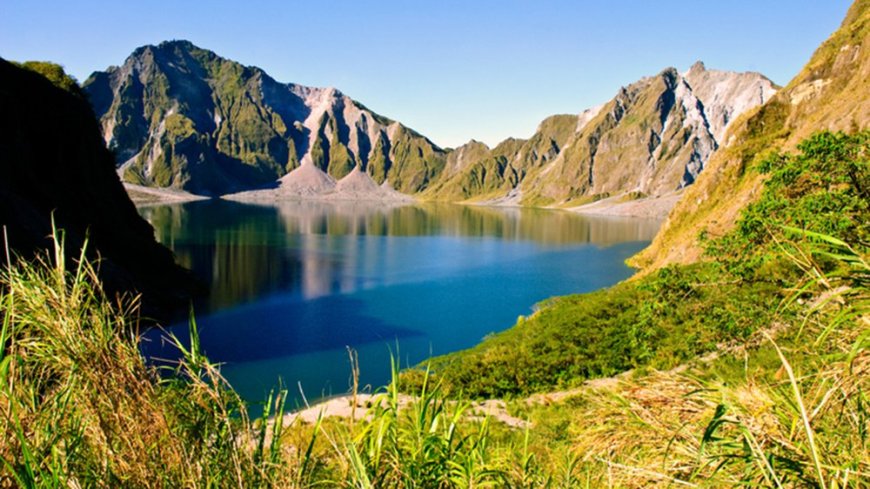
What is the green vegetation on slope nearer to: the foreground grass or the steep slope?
the foreground grass

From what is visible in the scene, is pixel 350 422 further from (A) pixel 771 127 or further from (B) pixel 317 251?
(B) pixel 317 251

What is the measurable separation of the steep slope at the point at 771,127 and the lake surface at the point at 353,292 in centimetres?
979

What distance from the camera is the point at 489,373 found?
24.2 metres

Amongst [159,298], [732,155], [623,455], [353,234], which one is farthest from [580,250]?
[623,455]

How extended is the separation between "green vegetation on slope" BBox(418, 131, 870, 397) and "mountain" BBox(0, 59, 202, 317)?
28.1 m

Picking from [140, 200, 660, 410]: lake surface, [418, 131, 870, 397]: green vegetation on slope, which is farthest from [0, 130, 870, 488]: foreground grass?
[140, 200, 660, 410]: lake surface

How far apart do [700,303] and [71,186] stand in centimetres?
5490

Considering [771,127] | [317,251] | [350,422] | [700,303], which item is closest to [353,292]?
[317,251]

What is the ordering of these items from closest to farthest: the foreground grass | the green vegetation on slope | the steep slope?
the foreground grass
the green vegetation on slope
the steep slope

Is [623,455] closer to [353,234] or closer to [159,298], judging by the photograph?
[159,298]

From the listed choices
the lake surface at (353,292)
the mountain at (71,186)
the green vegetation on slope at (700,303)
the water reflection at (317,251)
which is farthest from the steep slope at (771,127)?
the mountain at (71,186)

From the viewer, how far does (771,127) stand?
61.5m

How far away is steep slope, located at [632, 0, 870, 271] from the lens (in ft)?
162

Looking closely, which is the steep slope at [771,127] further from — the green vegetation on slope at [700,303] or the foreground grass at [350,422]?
the foreground grass at [350,422]
